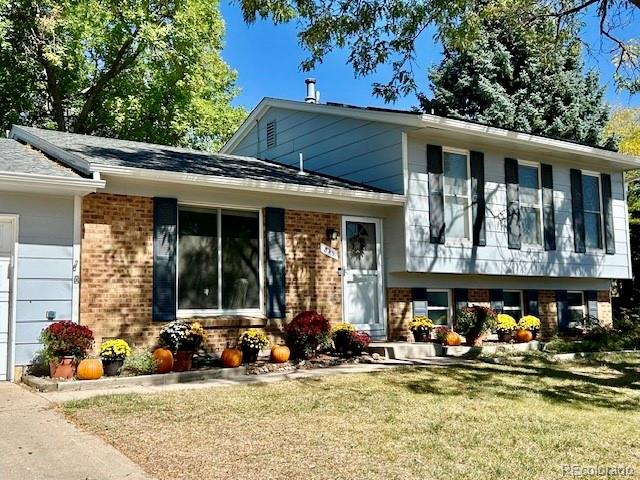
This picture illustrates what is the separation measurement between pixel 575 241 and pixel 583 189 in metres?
1.41

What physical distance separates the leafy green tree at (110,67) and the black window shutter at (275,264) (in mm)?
12207

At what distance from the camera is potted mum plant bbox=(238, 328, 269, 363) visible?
9641 mm

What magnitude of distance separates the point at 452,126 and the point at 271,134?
5.72 meters

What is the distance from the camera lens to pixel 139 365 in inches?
334

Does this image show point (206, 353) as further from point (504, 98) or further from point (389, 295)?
point (504, 98)

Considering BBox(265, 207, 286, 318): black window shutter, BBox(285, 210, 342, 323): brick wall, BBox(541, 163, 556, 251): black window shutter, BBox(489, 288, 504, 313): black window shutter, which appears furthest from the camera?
BBox(541, 163, 556, 251): black window shutter

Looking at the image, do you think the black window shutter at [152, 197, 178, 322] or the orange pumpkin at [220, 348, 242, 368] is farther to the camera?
the black window shutter at [152, 197, 178, 322]

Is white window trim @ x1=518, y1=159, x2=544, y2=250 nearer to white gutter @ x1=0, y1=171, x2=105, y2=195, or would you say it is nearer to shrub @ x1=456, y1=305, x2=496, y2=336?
shrub @ x1=456, y1=305, x2=496, y2=336

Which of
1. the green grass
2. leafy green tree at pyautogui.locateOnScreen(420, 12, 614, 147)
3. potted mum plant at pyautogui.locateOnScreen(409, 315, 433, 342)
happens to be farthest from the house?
leafy green tree at pyautogui.locateOnScreen(420, 12, 614, 147)

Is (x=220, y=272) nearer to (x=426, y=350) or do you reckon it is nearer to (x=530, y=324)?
(x=426, y=350)

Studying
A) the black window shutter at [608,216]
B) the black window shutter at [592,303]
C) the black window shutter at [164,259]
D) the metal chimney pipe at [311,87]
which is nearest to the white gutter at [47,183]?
the black window shutter at [164,259]

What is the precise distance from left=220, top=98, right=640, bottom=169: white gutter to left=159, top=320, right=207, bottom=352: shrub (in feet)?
18.3

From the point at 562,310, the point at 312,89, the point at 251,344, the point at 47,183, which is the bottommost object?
the point at 251,344

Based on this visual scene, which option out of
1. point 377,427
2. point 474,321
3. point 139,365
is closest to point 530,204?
point 474,321
